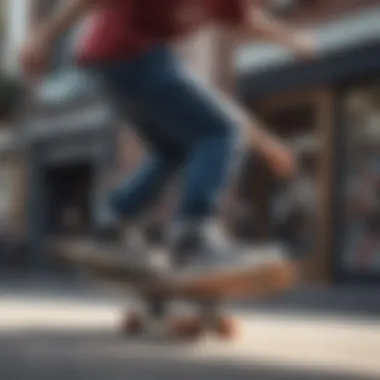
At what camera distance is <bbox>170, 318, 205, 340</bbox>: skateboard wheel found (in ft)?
11.5

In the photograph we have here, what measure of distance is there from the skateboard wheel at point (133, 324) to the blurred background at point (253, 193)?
0.13m

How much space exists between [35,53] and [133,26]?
35 cm

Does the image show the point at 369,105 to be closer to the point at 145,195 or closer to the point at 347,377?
the point at 145,195

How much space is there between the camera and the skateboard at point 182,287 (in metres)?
3.31

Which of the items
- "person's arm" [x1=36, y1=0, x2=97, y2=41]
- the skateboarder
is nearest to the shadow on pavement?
the skateboarder

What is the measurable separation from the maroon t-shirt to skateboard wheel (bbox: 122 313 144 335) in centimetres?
95

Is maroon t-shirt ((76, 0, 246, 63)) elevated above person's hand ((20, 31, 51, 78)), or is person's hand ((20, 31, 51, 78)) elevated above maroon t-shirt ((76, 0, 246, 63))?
maroon t-shirt ((76, 0, 246, 63))

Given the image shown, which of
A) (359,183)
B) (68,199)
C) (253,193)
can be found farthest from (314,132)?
(68,199)

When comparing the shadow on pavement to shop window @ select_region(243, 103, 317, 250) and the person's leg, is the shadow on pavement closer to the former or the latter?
the person's leg

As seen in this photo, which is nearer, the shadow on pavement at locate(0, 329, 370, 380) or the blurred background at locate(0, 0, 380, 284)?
the shadow on pavement at locate(0, 329, 370, 380)

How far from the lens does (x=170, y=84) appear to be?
3.39m

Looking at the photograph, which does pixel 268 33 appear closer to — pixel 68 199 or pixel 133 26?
pixel 133 26

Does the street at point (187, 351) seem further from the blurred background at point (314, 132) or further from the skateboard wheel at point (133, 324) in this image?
the blurred background at point (314, 132)

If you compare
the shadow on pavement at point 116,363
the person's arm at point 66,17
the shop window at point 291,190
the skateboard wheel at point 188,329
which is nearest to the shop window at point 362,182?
the shop window at point 291,190
